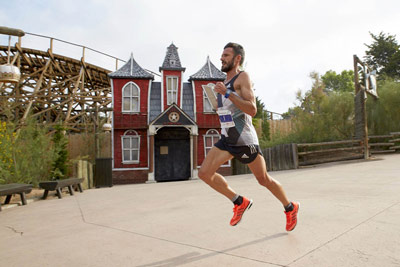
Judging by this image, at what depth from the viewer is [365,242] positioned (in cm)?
227

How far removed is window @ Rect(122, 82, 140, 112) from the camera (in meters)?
16.6

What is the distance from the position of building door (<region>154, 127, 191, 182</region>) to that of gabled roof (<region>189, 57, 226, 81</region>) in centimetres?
345

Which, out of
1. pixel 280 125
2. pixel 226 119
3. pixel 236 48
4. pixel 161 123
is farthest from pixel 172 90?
pixel 226 119

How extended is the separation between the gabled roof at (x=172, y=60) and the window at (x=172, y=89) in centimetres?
65

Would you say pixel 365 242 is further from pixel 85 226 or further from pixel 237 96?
pixel 85 226

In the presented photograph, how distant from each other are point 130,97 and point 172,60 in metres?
3.47

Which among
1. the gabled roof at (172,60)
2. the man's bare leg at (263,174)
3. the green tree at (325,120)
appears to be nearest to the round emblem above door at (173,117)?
the gabled roof at (172,60)

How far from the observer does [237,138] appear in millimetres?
2746

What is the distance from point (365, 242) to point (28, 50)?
86.2 ft

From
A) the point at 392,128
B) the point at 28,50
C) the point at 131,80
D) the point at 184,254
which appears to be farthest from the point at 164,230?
the point at 28,50

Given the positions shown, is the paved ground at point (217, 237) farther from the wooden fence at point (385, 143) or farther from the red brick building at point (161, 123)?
the red brick building at point (161, 123)

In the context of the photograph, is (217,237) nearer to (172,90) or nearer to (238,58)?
(238,58)

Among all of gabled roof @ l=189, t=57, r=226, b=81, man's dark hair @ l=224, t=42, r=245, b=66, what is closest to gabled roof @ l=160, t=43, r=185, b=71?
gabled roof @ l=189, t=57, r=226, b=81

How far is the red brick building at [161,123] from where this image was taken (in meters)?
16.1
